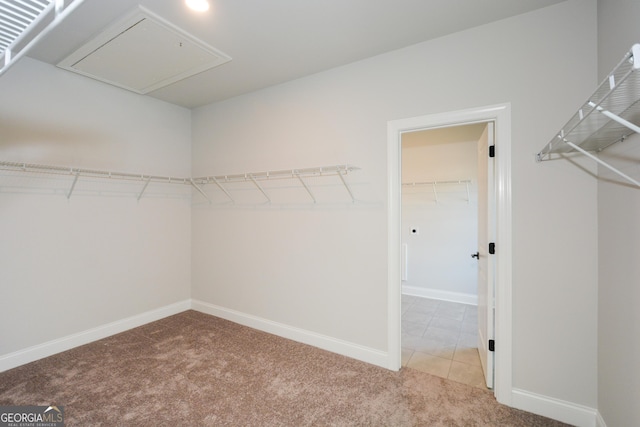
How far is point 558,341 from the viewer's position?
1771mm

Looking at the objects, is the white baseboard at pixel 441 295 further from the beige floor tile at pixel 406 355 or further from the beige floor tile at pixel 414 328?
the beige floor tile at pixel 406 355

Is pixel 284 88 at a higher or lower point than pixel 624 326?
higher

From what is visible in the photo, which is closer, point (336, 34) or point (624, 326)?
point (624, 326)

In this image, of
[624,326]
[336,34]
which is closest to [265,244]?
[336,34]

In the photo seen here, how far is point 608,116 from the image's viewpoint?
3.31 ft

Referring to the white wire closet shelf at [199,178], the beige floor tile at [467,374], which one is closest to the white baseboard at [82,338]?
the white wire closet shelf at [199,178]

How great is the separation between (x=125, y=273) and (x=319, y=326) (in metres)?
2.23

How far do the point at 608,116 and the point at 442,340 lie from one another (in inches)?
101

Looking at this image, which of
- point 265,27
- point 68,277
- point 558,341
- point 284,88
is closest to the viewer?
point 558,341

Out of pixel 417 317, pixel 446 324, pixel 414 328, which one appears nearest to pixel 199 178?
pixel 414 328

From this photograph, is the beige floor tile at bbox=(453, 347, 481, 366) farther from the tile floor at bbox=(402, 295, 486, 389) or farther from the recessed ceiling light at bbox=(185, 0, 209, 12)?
the recessed ceiling light at bbox=(185, 0, 209, 12)

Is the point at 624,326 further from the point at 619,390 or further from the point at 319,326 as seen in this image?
the point at 319,326

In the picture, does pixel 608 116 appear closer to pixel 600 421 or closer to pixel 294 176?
pixel 600 421

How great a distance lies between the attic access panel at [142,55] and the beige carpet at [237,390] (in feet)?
8.59
